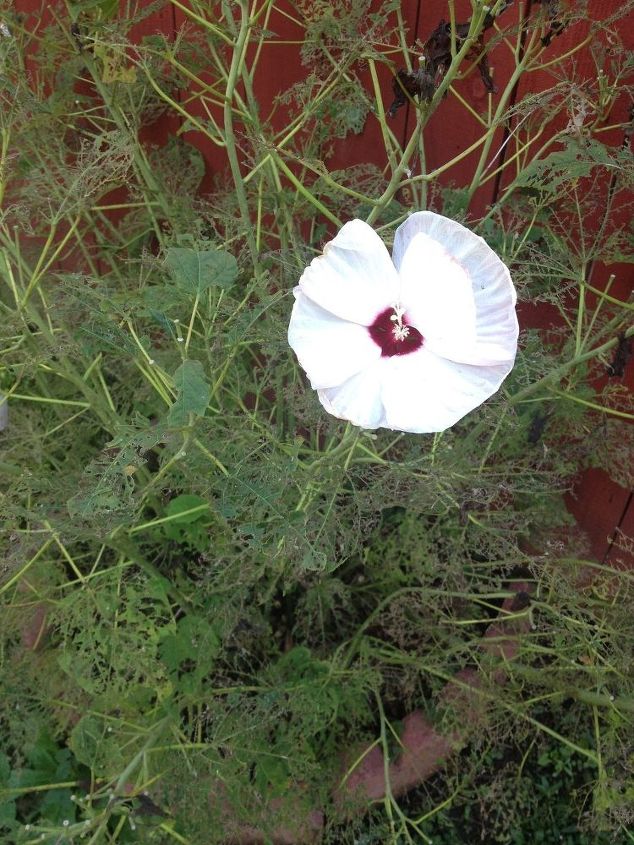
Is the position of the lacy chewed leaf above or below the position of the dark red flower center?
above

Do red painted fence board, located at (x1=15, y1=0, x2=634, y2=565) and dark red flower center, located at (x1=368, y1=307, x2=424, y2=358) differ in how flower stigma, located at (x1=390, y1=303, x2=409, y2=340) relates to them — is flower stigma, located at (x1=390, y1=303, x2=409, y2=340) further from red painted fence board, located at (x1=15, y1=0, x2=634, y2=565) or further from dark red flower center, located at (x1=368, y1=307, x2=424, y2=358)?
red painted fence board, located at (x1=15, y1=0, x2=634, y2=565)

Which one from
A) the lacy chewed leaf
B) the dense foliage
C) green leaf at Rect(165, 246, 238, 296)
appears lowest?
the dense foliage

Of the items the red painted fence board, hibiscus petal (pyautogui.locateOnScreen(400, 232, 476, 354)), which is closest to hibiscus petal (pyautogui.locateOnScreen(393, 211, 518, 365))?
hibiscus petal (pyautogui.locateOnScreen(400, 232, 476, 354))

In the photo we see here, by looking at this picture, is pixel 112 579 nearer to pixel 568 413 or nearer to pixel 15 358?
pixel 15 358

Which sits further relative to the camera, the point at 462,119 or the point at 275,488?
the point at 462,119

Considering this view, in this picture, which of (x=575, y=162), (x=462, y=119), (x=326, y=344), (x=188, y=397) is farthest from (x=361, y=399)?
(x=462, y=119)

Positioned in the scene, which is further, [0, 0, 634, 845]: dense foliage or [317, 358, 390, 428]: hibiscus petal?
[0, 0, 634, 845]: dense foliage

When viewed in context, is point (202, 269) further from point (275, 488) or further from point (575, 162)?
point (575, 162)

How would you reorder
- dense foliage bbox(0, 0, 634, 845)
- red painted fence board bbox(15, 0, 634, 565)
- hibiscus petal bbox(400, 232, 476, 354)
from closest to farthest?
hibiscus petal bbox(400, 232, 476, 354) → dense foliage bbox(0, 0, 634, 845) → red painted fence board bbox(15, 0, 634, 565)
